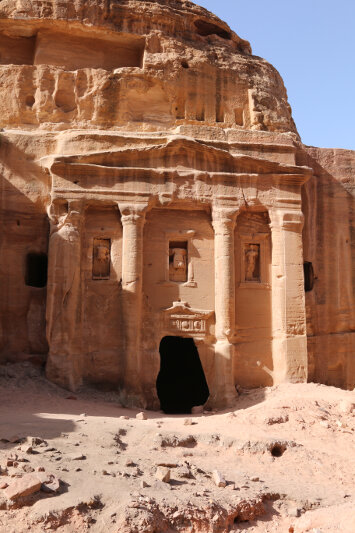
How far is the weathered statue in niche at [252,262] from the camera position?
15758 mm

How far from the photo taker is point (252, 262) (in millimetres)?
15773

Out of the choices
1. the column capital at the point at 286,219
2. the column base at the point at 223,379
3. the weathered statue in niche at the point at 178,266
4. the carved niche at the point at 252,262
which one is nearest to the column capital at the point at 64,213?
the weathered statue in niche at the point at 178,266

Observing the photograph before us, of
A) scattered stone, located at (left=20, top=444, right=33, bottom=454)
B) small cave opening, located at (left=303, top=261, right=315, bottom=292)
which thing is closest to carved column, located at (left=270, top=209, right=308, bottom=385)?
small cave opening, located at (left=303, top=261, right=315, bottom=292)

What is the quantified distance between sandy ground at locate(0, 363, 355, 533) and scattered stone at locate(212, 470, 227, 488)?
0.09 m

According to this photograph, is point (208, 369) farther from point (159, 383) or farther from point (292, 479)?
point (292, 479)

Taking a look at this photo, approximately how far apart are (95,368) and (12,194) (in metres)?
5.47

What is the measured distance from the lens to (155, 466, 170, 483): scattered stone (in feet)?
26.0

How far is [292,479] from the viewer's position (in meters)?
9.18

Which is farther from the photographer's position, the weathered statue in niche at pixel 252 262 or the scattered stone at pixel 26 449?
the weathered statue in niche at pixel 252 262

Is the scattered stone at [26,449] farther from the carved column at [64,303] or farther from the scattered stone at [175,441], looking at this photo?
the carved column at [64,303]

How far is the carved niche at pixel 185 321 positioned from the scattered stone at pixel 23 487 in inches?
317

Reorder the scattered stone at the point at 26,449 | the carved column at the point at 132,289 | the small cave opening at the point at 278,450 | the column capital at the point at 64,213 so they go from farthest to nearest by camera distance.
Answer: the column capital at the point at 64,213, the carved column at the point at 132,289, the small cave opening at the point at 278,450, the scattered stone at the point at 26,449

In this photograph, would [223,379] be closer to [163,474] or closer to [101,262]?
[101,262]

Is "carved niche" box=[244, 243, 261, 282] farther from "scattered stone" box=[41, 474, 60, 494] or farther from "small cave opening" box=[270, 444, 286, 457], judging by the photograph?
"scattered stone" box=[41, 474, 60, 494]
